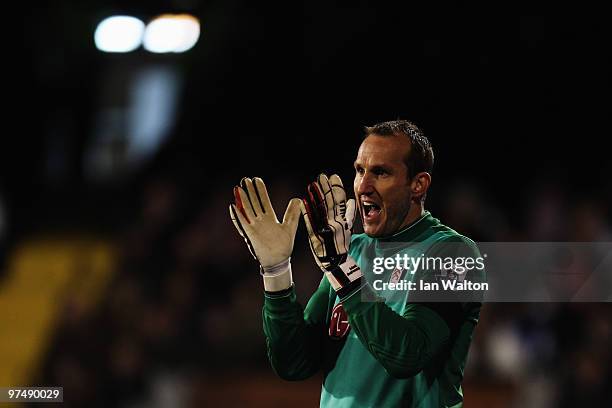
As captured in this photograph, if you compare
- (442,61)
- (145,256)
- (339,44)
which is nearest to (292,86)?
(339,44)

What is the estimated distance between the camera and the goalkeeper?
77.9 inches

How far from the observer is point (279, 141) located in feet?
18.4

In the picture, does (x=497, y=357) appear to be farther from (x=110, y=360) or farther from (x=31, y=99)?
(x=31, y=99)

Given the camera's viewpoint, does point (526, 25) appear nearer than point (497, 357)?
No

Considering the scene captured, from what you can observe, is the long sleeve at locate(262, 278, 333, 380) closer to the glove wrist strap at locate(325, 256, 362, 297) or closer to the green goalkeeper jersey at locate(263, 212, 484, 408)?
the green goalkeeper jersey at locate(263, 212, 484, 408)

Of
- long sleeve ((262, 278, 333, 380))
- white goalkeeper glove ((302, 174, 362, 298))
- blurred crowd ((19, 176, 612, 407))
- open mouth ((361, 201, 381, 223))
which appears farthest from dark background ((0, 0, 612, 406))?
white goalkeeper glove ((302, 174, 362, 298))

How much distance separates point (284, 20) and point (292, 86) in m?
0.41

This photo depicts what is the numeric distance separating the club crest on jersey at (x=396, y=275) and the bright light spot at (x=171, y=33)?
3546 millimetres

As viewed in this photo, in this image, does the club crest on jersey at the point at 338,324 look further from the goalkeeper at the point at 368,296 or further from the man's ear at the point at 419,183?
the man's ear at the point at 419,183

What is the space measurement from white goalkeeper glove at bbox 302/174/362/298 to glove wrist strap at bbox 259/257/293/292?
11cm

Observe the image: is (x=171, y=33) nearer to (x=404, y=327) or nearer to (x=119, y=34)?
(x=119, y=34)

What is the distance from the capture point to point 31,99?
20.5ft

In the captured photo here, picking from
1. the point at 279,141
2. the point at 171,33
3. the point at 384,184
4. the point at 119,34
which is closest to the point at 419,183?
the point at 384,184

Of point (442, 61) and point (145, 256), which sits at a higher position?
point (442, 61)
